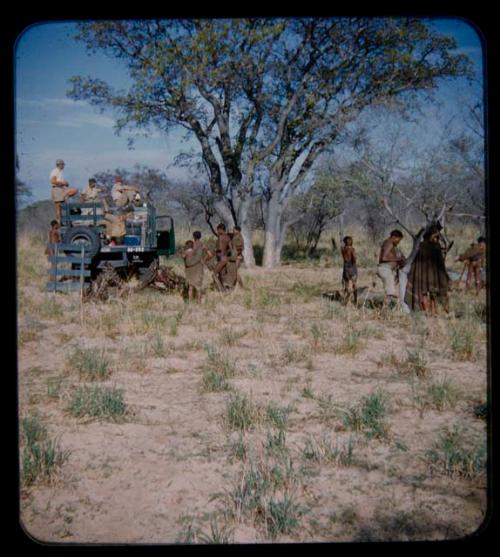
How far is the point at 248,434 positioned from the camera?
178 inches

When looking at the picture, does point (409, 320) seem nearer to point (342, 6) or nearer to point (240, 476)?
point (240, 476)

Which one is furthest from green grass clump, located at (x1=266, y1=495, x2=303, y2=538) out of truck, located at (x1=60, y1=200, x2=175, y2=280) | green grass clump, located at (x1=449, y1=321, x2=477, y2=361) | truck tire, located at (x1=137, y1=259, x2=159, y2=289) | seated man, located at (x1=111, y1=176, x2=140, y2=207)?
seated man, located at (x1=111, y1=176, x2=140, y2=207)

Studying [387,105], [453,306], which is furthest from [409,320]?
[387,105]

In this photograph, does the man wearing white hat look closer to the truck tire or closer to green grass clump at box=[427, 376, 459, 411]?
the truck tire

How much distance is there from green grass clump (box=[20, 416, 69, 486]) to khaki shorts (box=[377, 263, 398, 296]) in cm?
606

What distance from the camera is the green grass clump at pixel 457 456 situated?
3.79 m

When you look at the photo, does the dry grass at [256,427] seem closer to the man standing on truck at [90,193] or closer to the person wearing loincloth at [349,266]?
the person wearing loincloth at [349,266]

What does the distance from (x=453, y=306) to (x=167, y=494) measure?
24.9ft

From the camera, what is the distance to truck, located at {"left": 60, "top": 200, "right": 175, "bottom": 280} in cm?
1056

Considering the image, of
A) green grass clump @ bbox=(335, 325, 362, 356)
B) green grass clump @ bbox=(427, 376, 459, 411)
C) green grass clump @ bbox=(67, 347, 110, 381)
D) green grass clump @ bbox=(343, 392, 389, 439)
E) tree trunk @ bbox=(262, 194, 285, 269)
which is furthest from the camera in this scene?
tree trunk @ bbox=(262, 194, 285, 269)

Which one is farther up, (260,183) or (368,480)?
(260,183)

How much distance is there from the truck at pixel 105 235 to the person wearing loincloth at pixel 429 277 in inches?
204

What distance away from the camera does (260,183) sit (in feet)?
58.5

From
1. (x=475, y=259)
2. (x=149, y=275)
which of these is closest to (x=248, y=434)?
(x=149, y=275)
